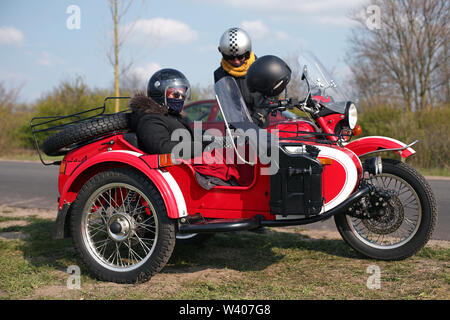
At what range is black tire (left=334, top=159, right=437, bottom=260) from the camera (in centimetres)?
400

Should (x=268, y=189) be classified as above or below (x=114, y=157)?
below

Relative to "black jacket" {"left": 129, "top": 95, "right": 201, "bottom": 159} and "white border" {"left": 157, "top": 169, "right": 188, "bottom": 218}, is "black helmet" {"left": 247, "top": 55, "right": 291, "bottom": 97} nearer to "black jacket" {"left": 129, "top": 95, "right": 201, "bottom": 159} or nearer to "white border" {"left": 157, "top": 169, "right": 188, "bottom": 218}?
"black jacket" {"left": 129, "top": 95, "right": 201, "bottom": 159}

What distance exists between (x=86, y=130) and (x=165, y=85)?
2.60 ft

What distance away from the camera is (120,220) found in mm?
3920

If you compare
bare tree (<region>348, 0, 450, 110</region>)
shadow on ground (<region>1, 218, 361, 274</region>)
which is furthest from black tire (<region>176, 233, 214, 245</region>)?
bare tree (<region>348, 0, 450, 110</region>)

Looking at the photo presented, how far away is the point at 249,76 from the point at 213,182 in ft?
2.97

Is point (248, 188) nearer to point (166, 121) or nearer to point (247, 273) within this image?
point (247, 273)

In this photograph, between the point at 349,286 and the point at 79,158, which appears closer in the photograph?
the point at 349,286

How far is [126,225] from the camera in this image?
12.8ft

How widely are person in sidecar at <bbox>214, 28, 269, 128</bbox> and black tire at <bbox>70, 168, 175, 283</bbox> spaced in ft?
3.91

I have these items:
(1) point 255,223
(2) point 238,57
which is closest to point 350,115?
(1) point 255,223
